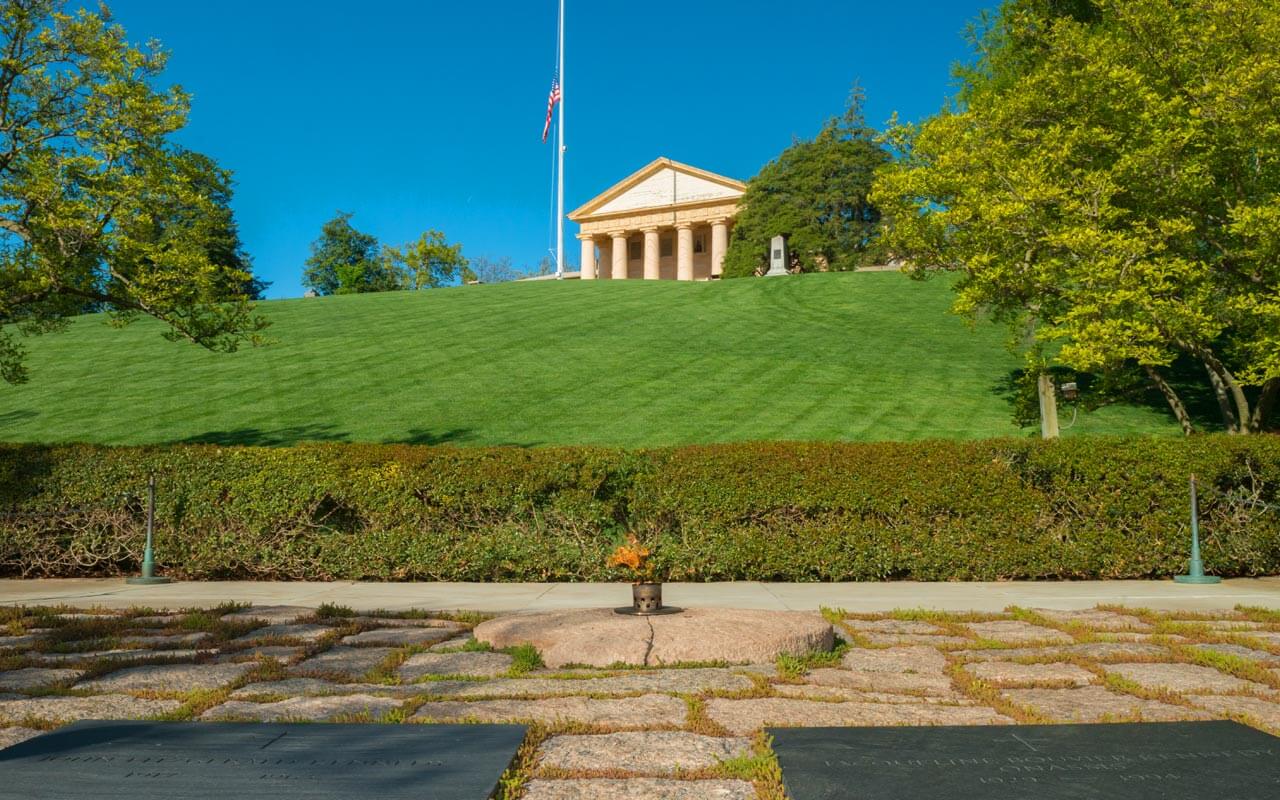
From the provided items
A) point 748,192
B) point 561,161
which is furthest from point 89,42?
point 748,192

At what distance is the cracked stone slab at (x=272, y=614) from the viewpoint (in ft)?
26.4

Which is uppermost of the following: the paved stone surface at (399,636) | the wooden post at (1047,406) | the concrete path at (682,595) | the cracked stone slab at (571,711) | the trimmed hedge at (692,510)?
the wooden post at (1047,406)

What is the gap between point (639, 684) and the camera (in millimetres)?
5711

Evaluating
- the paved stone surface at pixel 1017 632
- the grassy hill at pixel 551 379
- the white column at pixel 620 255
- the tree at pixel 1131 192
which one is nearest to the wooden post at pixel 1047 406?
the grassy hill at pixel 551 379

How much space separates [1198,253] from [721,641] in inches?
674

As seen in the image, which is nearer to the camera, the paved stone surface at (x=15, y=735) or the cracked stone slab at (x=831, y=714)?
the paved stone surface at (x=15, y=735)

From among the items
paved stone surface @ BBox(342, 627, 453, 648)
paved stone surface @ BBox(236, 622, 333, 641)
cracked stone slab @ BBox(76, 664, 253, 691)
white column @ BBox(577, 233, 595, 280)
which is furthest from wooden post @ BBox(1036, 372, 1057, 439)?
white column @ BBox(577, 233, 595, 280)

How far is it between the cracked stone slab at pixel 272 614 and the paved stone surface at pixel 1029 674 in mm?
5603

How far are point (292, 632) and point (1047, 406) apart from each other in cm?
1811

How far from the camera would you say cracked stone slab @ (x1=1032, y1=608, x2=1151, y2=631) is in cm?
760

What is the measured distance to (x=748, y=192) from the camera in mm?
69375

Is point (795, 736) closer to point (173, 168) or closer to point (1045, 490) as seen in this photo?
point (1045, 490)

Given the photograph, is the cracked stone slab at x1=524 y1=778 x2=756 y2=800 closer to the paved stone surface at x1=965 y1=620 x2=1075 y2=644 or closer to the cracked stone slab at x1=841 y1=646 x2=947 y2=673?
the cracked stone slab at x1=841 y1=646 x2=947 y2=673

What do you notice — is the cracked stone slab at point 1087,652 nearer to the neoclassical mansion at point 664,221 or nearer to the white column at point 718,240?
the neoclassical mansion at point 664,221
